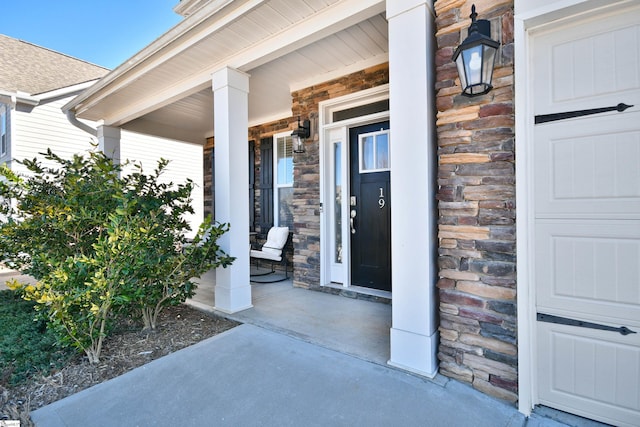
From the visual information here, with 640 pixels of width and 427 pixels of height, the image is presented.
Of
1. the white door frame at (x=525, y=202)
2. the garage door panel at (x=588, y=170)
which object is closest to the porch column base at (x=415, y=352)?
the white door frame at (x=525, y=202)

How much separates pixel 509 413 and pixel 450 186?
1.26 m

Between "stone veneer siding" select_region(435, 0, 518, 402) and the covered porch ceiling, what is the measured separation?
84cm

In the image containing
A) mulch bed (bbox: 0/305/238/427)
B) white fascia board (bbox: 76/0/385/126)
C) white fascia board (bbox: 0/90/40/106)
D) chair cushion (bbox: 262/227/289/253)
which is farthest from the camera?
white fascia board (bbox: 0/90/40/106)

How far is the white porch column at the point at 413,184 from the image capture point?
6.45 feet

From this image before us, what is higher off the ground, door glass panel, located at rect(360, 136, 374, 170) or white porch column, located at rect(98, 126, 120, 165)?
white porch column, located at rect(98, 126, 120, 165)

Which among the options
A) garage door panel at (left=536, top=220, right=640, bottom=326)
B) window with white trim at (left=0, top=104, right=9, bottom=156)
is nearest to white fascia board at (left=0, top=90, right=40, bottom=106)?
window with white trim at (left=0, top=104, right=9, bottom=156)

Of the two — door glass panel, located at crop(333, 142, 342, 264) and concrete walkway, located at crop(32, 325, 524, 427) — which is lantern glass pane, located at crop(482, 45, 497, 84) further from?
door glass panel, located at crop(333, 142, 342, 264)

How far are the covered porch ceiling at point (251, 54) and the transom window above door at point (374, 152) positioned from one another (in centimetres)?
76

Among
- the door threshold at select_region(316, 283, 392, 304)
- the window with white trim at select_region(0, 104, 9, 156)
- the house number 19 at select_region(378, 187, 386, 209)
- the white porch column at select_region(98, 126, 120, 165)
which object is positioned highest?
the window with white trim at select_region(0, 104, 9, 156)

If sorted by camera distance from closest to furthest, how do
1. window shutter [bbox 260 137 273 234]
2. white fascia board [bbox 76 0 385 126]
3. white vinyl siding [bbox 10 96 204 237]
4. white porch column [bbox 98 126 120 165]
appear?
white fascia board [bbox 76 0 385 126] < white porch column [bbox 98 126 120 165] < window shutter [bbox 260 137 273 234] < white vinyl siding [bbox 10 96 204 237]

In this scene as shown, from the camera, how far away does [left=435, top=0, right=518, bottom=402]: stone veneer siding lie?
1742 mm

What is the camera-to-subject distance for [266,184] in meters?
5.60

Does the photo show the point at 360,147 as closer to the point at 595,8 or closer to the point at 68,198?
the point at 595,8

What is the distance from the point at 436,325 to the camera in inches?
82.3
